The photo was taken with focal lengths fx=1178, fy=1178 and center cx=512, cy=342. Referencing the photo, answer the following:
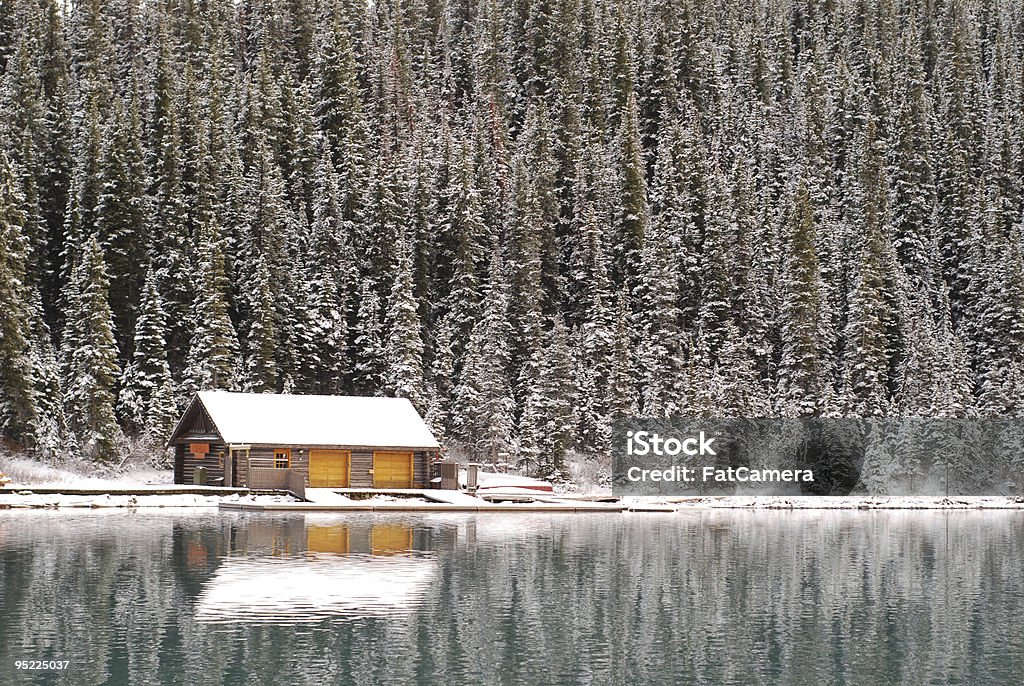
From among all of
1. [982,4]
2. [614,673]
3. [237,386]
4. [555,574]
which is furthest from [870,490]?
[982,4]

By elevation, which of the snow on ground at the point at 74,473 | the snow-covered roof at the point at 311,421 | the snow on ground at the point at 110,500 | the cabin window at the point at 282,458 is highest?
the snow-covered roof at the point at 311,421

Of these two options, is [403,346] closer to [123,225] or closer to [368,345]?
[368,345]

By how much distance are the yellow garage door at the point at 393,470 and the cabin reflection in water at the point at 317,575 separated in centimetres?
1977

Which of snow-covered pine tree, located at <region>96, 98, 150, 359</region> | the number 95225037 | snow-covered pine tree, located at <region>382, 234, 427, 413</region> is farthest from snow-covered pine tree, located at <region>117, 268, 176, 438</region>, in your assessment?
the number 95225037

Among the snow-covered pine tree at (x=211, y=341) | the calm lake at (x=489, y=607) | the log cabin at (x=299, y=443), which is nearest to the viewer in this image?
the calm lake at (x=489, y=607)

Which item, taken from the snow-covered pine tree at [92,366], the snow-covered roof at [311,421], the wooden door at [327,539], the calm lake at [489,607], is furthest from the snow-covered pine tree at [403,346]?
the calm lake at [489,607]

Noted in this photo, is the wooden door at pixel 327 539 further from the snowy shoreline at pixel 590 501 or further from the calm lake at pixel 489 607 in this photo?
the snowy shoreline at pixel 590 501

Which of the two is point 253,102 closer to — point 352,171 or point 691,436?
point 352,171

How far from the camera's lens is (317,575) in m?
27.2

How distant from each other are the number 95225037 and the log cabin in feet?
122

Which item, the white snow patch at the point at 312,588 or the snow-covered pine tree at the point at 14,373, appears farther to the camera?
the snow-covered pine tree at the point at 14,373

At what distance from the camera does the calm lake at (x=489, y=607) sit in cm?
1831

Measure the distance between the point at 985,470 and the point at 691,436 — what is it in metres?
22.4

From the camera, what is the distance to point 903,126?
118500 mm
